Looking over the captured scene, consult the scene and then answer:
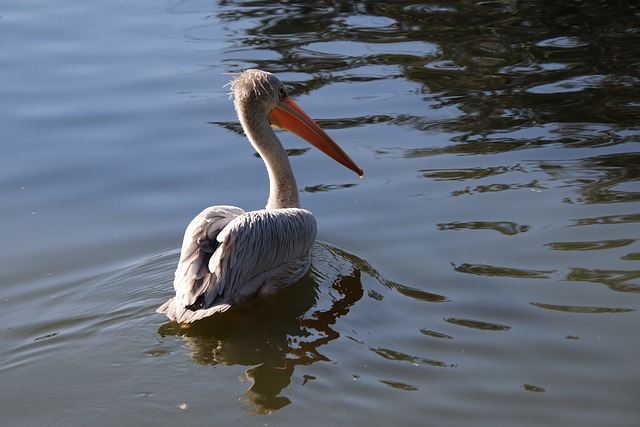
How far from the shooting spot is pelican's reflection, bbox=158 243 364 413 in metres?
3.89

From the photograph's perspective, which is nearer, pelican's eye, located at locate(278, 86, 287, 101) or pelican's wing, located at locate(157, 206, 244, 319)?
pelican's wing, located at locate(157, 206, 244, 319)

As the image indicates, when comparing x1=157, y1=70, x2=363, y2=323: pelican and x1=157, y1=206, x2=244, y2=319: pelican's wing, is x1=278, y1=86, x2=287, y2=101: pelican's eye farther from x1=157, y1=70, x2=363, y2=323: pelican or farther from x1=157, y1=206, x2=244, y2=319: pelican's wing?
x1=157, y1=206, x2=244, y2=319: pelican's wing

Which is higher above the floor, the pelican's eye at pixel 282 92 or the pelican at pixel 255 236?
the pelican's eye at pixel 282 92

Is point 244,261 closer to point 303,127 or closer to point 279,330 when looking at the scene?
point 279,330

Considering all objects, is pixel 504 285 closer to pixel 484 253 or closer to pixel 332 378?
pixel 484 253

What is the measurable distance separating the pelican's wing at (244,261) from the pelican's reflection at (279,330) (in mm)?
101

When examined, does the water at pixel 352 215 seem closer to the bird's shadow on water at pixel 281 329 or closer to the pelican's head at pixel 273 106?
the bird's shadow on water at pixel 281 329

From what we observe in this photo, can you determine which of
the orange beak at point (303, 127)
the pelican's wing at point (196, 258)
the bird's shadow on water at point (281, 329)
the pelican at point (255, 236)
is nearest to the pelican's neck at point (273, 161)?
the pelican at point (255, 236)

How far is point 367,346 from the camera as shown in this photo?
4.02 m

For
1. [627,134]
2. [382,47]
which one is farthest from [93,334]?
[382,47]

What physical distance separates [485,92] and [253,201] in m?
2.18

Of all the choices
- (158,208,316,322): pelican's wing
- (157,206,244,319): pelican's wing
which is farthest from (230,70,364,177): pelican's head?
(157,206,244,319): pelican's wing

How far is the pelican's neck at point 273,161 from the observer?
5.14 meters

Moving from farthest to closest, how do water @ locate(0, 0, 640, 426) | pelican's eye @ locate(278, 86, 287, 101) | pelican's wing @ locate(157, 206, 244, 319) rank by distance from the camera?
pelican's eye @ locate(278, 86, 287, 101) < pelican's wing @ locate(157, 206, 244, 319) < water @ locate(0, 0, 640, 426)
